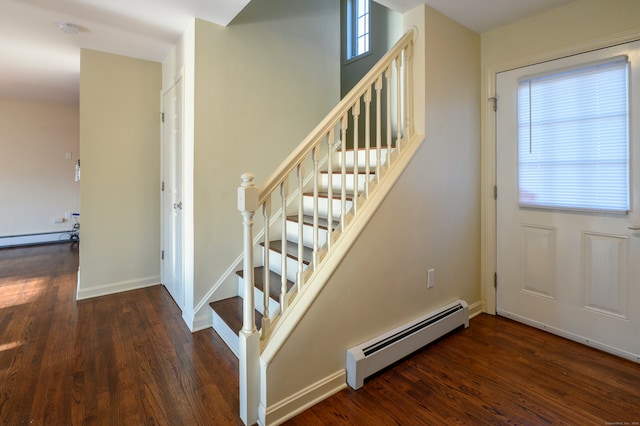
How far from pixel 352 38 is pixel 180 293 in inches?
130

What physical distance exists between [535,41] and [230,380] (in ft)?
10.1

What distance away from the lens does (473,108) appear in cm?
266

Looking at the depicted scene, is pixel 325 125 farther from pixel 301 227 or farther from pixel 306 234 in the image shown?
pixel 306 234

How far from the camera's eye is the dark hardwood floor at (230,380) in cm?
161

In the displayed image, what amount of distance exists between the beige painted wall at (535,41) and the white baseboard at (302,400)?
5.48 feet

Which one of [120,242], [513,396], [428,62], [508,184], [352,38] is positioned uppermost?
[352,38]

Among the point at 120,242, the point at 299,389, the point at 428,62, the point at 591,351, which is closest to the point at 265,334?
the point at 299,389

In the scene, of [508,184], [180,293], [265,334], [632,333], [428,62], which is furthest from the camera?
[180,293]

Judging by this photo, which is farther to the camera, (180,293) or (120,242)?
(120,242)

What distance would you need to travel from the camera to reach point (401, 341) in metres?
2.07

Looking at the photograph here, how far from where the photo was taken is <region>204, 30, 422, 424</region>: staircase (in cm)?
156

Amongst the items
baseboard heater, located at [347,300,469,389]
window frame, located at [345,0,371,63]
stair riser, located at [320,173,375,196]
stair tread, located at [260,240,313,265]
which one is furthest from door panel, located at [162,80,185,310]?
window frame, located at [345,0,371,63]

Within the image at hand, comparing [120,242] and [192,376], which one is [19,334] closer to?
[120,242]

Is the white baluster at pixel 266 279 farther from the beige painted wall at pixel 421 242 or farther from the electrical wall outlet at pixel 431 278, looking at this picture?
the electrical wall outlet at pixel 431 278
